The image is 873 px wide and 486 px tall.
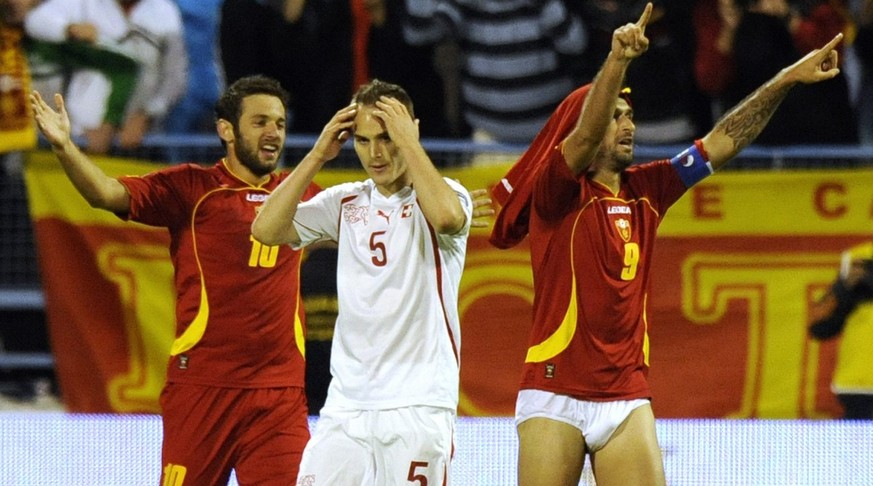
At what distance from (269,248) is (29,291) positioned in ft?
13.5

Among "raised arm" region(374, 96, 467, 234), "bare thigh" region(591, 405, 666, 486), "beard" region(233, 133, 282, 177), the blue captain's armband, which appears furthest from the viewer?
"beard" region(233, 133, 282, 177)

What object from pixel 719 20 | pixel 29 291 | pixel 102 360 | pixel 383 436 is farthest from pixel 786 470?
pixel 29 291

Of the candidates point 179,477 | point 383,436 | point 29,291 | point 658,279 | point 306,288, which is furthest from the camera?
point 29,291

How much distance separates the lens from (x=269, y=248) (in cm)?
656

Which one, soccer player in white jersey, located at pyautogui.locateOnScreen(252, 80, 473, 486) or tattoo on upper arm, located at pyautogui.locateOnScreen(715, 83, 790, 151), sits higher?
tattoo on upper arm, located at pyautogui.locateOnScreen(715, 83, 790, 151)

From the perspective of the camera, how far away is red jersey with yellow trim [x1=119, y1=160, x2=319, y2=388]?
21.2ft

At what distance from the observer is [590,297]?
19.7ft

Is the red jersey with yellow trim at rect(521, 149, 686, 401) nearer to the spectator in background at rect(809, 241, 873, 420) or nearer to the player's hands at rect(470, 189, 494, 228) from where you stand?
the player's hands at rect(470, 189, 494, 228)

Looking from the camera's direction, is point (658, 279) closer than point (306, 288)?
No

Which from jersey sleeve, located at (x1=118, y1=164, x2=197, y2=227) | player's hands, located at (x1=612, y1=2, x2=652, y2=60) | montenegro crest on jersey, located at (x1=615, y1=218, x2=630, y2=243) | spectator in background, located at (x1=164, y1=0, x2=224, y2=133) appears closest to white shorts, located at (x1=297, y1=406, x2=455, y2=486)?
montenegro crest on jersey, located at (x1=615, y1=218, x2=630, y2=243)

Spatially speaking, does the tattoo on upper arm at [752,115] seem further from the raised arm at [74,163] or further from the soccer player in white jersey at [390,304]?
the raised arm at [74,163]

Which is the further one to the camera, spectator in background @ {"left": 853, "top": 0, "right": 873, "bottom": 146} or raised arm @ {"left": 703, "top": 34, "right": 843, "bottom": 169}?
spectator in background @ {"left": 853, "top": 0, "right": 873, "bottom": 146}

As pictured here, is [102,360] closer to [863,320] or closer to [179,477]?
[179,477]

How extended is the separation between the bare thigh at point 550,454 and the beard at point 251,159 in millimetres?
1657
